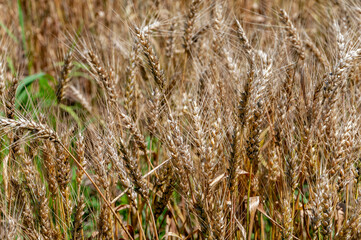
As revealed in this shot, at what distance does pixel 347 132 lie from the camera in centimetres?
152

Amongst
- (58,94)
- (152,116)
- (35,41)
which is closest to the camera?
(152,116)

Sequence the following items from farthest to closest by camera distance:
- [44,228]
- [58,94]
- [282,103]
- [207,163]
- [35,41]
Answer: [35,41], [58,94], [282,103], [44,228], [207,163]

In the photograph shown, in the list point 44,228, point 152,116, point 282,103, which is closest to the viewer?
point 44,228

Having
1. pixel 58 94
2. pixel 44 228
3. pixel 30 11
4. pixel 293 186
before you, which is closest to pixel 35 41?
pixel 30 11

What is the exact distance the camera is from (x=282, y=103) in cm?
160

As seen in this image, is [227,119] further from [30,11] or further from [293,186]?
[30,11]

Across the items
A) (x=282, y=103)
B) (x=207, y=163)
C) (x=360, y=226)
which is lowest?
(x=360, y=226)

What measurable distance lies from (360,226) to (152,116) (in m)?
0.90

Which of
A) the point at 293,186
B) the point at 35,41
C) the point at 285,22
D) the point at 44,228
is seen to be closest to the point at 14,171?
the point at 44,228

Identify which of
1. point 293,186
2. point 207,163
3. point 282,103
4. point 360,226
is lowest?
point 360,226

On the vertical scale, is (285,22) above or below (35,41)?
above

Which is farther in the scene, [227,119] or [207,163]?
[227,119]

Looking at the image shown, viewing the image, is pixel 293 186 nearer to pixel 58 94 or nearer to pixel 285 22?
pixel 285 22

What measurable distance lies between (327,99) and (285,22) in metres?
0.82
